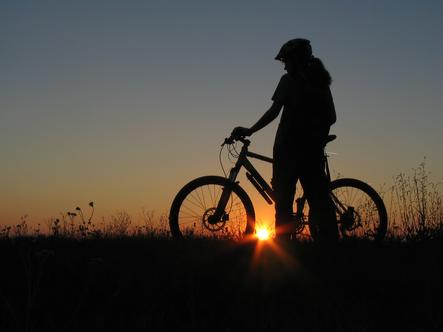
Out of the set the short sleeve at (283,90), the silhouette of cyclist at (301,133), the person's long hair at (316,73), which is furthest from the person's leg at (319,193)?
the person's long hair at (316,73)

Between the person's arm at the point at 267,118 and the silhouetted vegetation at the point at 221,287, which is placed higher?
the person's arm at the point at 267,118

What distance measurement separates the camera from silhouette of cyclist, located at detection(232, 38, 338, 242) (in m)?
7.75

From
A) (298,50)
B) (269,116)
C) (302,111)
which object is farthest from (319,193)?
(298,50)

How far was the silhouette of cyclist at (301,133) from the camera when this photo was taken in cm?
775

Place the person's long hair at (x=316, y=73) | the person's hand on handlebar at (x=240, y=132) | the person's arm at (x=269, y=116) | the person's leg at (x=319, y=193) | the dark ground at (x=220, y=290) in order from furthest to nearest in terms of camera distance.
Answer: the person's hand on handlebar at (x=240, y=132) < the person's leg at (x=319, y=193) < the person's arm at (x=269, y=116) < the person's long hair at (x=316, y=73) < the dark ground at (x=220, y=290)

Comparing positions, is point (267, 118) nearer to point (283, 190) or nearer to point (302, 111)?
point (302, 111)

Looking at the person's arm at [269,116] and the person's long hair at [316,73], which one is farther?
the person's arm at [269,116]

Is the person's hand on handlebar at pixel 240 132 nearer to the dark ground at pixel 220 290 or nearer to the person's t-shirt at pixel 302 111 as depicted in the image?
A: the person's t-shirt at pixel 302 111

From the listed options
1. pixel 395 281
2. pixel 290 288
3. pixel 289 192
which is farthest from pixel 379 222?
pixel 290 288

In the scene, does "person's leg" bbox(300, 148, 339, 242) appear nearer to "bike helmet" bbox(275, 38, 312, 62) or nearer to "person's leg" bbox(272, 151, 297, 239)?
"person's leg" bbox(272, 151, 297, 239)

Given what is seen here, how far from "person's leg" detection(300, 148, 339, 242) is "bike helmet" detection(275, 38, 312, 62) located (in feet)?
4.01

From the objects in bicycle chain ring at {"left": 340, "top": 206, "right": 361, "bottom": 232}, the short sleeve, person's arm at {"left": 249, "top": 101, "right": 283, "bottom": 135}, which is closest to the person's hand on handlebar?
person's arm at {"left": 249, "top": 101, "right": 283, "bottom": 135}

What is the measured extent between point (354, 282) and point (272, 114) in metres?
2.89

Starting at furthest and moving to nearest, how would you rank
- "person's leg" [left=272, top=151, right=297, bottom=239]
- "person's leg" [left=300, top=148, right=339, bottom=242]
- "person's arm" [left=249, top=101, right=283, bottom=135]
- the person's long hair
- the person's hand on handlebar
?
1. the person's hand on handlebar
2. "person's leg" [left=300, top=148, right=339, bottom=242]
3. "person's leg" [left=272, top=151, right=297, bottom=239]
4. "person's arm" [left=249, top=101, right=283, bottom=135]
5. the person's long hair
